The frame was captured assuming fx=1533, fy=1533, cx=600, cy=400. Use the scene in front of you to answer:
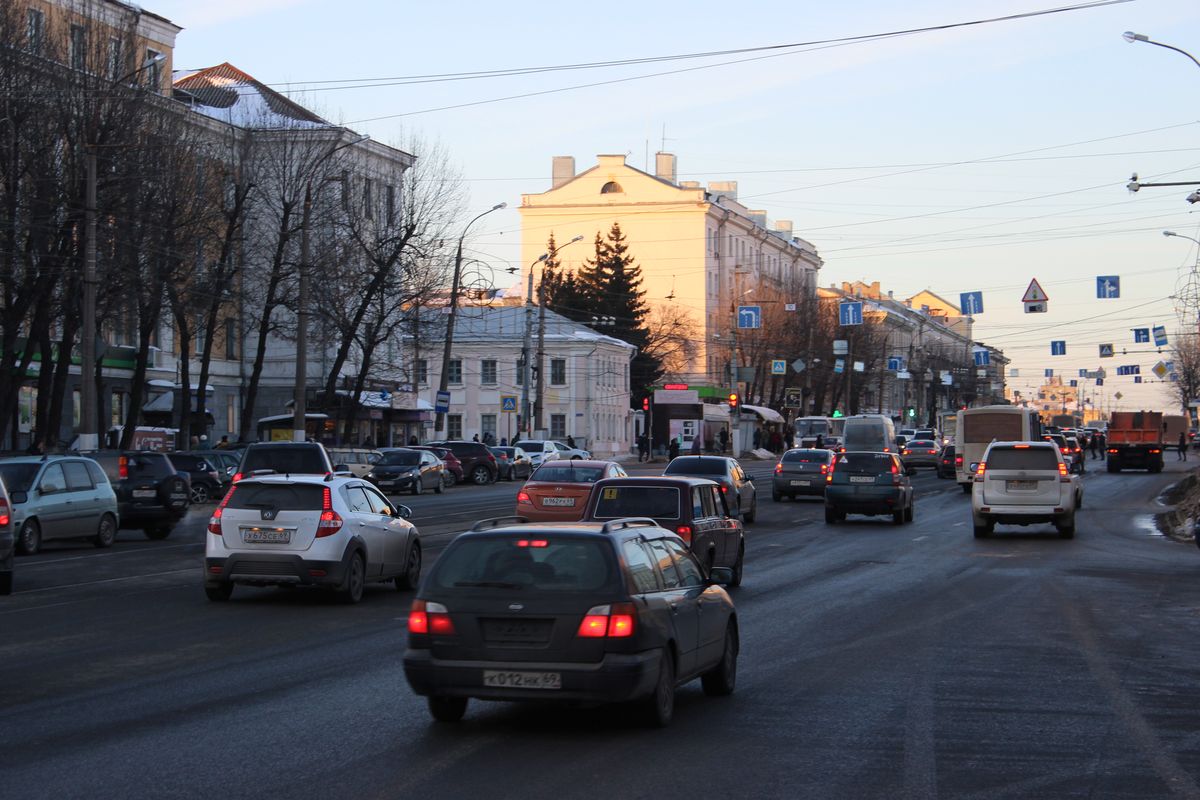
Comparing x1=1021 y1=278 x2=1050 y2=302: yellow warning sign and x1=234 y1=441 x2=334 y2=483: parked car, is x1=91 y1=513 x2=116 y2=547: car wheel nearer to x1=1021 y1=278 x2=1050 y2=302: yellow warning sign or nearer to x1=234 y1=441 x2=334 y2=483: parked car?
x1=234 y1=441 x2=334 y2=483: parked car

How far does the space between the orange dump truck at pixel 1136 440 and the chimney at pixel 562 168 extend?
2187 inches

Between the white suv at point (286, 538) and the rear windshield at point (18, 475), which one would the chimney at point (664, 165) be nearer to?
the rear windshield at point (18, 475)

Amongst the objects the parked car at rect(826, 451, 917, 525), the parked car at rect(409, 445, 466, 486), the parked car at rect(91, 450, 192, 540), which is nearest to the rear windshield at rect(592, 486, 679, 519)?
the parked car at rect(91, 450, 192, 540)

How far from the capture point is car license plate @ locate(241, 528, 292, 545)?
1803 centimetres

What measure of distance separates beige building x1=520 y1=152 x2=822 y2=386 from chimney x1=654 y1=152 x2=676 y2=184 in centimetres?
8

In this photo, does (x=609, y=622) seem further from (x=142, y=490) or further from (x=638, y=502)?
(x=142, y=490)

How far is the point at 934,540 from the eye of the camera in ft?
101

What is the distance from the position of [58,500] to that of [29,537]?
3.14ft

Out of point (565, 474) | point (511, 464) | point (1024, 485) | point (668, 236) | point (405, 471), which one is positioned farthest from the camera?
point (668, 236)

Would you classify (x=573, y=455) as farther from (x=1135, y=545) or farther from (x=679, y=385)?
(x=679, y=385)

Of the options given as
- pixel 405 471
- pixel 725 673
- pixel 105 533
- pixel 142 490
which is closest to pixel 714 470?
pixel 142 490

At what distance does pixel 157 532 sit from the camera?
30750mm

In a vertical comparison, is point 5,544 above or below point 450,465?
below

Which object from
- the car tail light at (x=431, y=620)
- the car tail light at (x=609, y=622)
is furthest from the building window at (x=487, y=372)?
the car tail light at (x=609, y=622)
